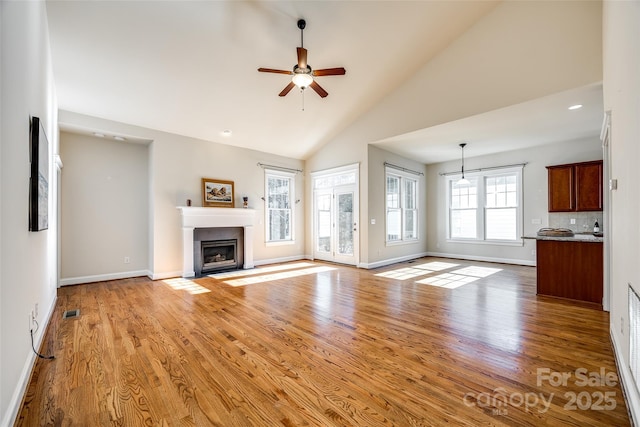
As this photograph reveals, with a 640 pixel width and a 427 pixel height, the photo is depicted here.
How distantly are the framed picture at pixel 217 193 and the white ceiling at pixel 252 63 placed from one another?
3.10ft

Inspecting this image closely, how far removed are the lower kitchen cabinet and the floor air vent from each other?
20.3 ft

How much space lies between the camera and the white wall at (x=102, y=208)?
4.90 meters

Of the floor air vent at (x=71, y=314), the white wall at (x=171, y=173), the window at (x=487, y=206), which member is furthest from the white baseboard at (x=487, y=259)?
the floor air vent at (x=71, y=314)

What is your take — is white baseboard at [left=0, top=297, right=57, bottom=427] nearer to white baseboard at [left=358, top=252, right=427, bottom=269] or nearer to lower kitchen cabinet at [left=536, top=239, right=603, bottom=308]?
white baseboard at [left=358, top=252, right=427, bottom=269]

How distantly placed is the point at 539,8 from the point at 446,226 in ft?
17.3

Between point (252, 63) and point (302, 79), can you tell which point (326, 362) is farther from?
point (252, 63)

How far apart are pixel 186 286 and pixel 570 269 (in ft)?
19.2

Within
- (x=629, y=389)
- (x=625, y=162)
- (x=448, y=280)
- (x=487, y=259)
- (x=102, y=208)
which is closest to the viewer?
(x=629, y=389)

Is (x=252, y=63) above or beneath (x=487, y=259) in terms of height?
above

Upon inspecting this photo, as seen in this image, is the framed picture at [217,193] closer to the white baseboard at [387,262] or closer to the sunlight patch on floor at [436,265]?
the white baseboard at [387,262]

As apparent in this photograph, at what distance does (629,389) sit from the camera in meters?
1.73

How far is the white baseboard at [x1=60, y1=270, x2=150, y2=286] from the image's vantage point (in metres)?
4.87

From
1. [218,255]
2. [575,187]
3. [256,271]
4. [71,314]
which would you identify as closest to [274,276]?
[256,271]

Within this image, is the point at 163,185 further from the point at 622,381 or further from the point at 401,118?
the point at 622,381
